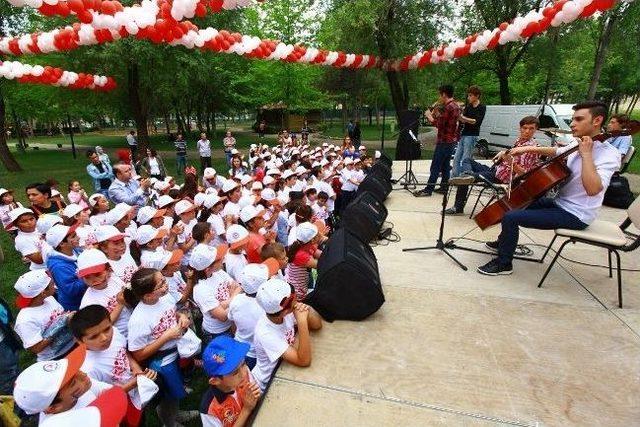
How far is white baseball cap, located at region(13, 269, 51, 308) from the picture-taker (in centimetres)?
278

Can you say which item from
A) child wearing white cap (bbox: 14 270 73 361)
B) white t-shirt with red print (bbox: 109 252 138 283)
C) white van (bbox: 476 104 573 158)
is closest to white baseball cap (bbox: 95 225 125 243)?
white t-shirt with red print (bbox: 109 252 138 283)

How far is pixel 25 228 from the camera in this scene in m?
4.82

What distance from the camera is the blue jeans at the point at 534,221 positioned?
376 cm

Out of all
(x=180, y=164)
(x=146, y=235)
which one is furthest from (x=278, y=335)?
(x=180, y=164)

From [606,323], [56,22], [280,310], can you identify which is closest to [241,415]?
[280,310]

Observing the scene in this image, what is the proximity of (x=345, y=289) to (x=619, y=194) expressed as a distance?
7157mm

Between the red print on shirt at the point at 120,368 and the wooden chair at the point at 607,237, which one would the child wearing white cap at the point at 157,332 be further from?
the wooden chair at the point at 607,237

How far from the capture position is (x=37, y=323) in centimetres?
286

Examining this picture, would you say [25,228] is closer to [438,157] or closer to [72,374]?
[72,374]

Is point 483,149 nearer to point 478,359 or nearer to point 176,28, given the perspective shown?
point 176,28

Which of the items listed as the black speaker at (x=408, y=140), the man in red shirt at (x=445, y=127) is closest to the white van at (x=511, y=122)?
the black speaker at (x=408, y=140)

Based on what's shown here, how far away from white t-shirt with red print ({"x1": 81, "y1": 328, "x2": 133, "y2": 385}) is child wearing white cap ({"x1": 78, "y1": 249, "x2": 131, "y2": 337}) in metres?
0.48

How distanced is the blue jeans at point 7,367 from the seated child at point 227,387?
1901 millimetres

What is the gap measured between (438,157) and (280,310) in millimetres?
6006
